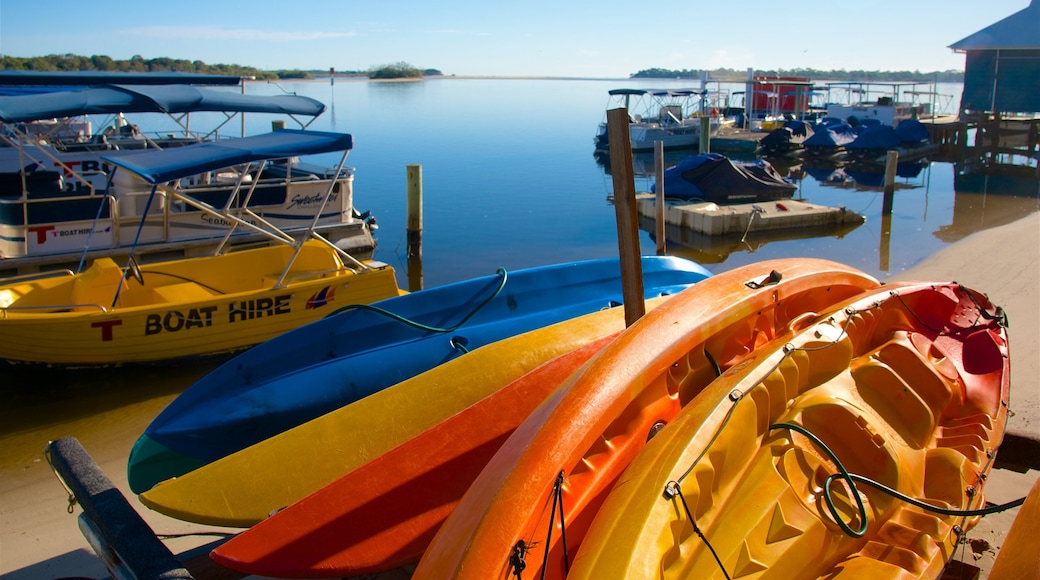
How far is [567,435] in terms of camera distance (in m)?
A: 3.24

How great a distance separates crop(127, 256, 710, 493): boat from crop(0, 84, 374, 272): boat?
6014mm

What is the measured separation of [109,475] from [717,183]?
60.6 ft

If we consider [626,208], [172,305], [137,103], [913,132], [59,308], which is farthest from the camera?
[913,132]

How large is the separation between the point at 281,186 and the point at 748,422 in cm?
1260

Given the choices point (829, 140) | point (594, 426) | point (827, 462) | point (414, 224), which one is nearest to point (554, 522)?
point (594, 426)

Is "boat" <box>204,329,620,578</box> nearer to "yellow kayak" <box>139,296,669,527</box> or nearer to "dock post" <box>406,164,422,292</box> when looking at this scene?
"yellow kayak" <box>139,296,669,527</box>

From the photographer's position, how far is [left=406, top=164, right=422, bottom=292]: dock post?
16625mm

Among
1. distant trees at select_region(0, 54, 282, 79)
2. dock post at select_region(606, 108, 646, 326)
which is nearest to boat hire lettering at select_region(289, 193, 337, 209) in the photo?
dock post at select_region(606, 108, 646, 326)

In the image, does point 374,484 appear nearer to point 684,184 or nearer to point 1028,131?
point 684,184

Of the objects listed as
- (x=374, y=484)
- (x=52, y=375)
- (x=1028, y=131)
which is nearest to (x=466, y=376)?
(x=374, y=484)

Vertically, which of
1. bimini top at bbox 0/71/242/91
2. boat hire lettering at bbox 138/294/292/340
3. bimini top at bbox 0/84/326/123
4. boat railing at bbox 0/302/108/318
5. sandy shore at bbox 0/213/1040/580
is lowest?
sandy shore at bbox 0/213/1040/580

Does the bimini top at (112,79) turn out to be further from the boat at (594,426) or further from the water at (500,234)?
the boat at (594,426)

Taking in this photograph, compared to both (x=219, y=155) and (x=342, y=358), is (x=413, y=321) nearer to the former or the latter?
(x=342, y=358)

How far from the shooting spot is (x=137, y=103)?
45.4 feet
